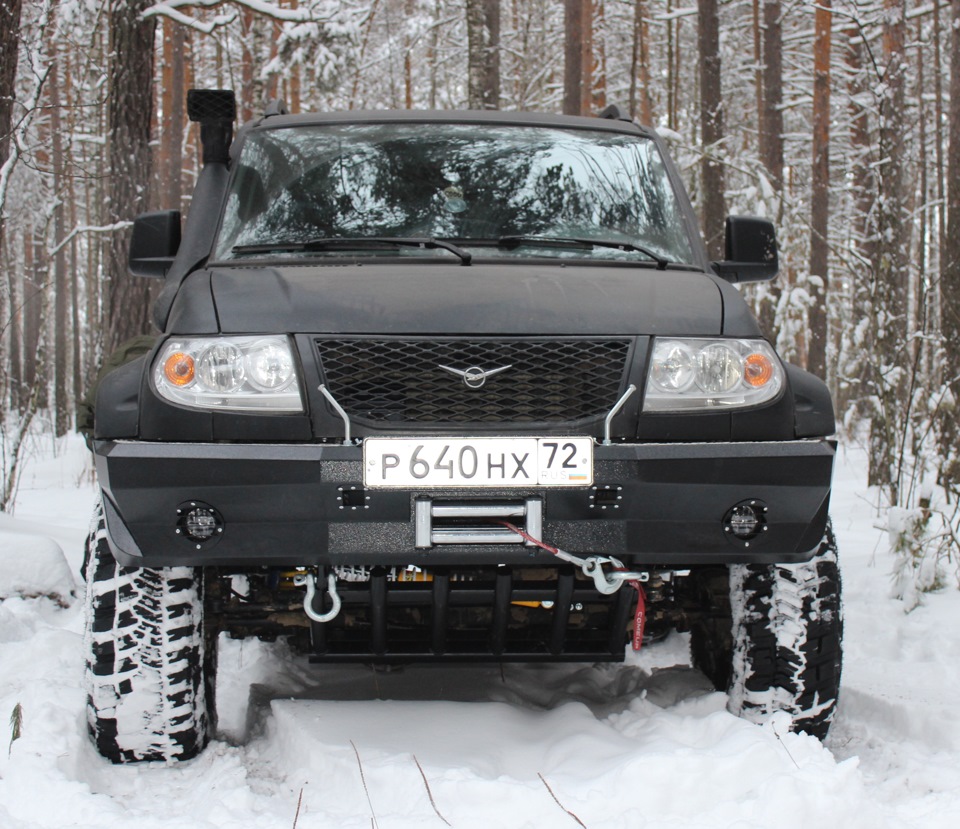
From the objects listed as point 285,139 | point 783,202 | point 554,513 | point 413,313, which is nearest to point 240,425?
point 413,313

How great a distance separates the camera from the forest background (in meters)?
7.45

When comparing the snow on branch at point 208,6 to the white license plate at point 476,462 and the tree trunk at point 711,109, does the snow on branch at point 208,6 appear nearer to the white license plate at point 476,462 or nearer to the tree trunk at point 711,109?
the tree trunk at point 711,109

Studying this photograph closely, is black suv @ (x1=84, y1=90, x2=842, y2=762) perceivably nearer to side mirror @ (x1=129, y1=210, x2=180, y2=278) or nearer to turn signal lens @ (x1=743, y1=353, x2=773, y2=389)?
turn signal lens @ (x1=743, y1=353, x2=773, y2=389)

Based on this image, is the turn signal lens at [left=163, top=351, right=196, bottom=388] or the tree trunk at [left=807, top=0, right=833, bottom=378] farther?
the tree trunk at [left=807, top=0, right=833, bottom=378]

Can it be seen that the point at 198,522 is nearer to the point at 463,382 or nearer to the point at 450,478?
the point at 450,478

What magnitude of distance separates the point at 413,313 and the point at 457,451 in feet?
1.30

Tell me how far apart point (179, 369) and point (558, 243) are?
136 centimetres

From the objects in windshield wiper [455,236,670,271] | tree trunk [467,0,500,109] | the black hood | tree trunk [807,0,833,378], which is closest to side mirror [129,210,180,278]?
the black hood

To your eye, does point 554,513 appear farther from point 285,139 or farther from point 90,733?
point 285,139

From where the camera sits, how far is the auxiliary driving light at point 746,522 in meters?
2.84

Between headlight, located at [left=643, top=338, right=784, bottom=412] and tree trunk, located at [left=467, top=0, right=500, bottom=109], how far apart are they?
982 centimetres

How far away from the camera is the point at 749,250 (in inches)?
158

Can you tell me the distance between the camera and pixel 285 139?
160 inches

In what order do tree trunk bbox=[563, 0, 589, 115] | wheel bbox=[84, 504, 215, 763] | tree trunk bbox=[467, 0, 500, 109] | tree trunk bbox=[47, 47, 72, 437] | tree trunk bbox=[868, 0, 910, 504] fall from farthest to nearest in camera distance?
tree trunk bbox=[47, 47, 72, 437]
tree trunk bbox=[563, 0, 589, 115]
tree trunk bbox=[467, 0, 500, 109]
tree trunk bbox=[868, 0, 910, 504]
wheel bbox=[84, 504, 215, 763]
